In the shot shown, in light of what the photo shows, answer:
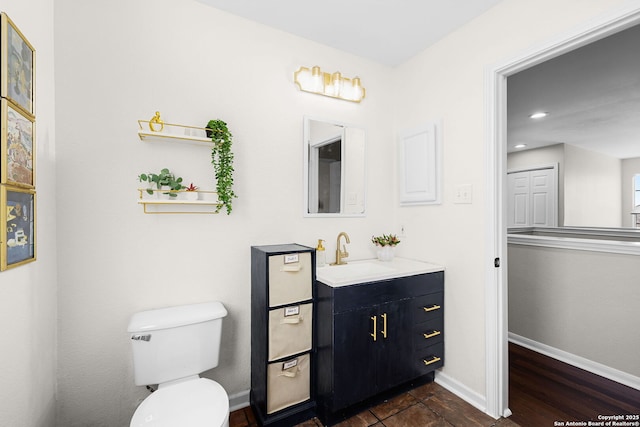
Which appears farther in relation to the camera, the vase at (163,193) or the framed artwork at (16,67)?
the vase at (163,193)

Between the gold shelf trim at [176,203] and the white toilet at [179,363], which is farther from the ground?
the gold shelf trim at [176,203]

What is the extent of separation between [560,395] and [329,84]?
2695 millimetres

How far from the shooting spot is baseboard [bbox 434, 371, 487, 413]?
1855mm

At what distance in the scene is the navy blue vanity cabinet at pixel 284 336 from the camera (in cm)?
165

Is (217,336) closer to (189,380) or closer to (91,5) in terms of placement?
(189,380)

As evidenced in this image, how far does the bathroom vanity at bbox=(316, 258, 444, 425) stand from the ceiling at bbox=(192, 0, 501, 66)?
5.46 ft

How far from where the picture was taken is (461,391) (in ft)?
6.50

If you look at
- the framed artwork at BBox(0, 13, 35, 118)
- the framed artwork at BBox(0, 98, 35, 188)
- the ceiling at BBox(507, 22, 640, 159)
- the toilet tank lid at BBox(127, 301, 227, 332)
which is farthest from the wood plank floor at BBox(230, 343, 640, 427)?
the ceiling at BBox(507, 22, 640, 159)

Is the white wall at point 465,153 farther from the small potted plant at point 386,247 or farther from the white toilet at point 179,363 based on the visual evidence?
the white toilet at point 179,363

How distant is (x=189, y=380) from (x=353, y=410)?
100cm

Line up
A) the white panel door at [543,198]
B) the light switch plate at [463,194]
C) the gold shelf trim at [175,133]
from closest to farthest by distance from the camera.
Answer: the gold shelf trim at [175,133] < the light switch plate at [463,194] < the white panel door at [543,198]

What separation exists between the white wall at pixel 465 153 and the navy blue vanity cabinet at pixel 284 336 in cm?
102

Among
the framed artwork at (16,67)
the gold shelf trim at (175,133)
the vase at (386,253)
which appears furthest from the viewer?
the vase at (386,253)

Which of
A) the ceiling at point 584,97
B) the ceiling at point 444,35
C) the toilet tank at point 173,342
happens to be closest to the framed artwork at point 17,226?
the toilet tank at point 173,342
